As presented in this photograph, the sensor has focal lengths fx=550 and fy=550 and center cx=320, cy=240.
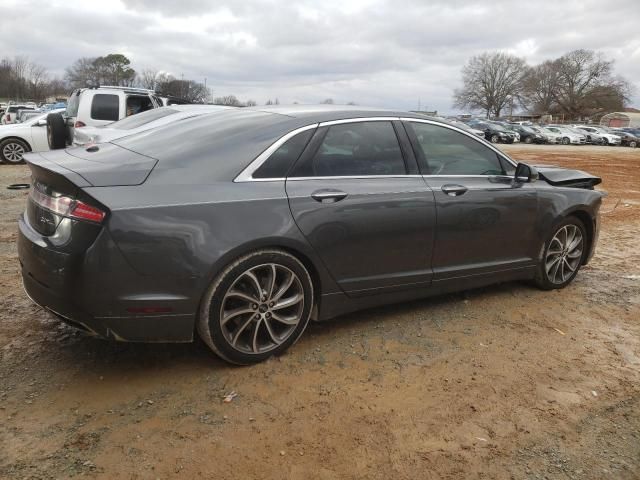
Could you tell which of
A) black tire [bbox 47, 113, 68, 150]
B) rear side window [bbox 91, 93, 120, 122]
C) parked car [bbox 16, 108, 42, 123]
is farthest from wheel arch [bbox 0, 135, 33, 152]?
black tire [bbox 47, 113, 68, 150]

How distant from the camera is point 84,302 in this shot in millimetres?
2783

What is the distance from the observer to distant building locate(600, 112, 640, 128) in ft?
291

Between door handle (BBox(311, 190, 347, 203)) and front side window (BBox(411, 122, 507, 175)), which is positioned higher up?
front side window (BBox(411, 122, 507, 175))

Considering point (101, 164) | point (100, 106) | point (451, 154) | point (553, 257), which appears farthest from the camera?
point (100, 106)

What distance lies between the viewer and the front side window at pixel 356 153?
3.51m

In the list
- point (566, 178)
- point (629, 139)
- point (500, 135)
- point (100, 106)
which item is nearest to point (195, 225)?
point (566, 178)

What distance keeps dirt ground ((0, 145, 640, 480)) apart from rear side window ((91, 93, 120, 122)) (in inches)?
300

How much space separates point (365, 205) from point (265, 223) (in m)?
0.75

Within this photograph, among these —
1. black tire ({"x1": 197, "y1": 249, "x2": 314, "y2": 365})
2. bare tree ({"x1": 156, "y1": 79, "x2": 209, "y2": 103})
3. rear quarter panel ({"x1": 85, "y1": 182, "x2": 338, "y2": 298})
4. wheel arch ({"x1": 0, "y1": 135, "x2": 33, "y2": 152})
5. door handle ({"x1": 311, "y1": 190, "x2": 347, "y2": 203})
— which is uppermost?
bare tree ({"x1": 156, "y1": 79, "x2": 209, "y2": 103})

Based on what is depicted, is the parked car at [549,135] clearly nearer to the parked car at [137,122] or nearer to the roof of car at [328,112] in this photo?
the parked car at [137,122]

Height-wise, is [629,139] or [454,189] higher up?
[629,139]

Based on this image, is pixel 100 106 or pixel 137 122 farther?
pixel 100 106

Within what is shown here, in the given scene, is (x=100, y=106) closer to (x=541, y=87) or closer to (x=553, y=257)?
(x=553, y=257)

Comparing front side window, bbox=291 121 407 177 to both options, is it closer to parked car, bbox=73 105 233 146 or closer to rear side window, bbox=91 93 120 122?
parked car, bbox=73 105 233 146
